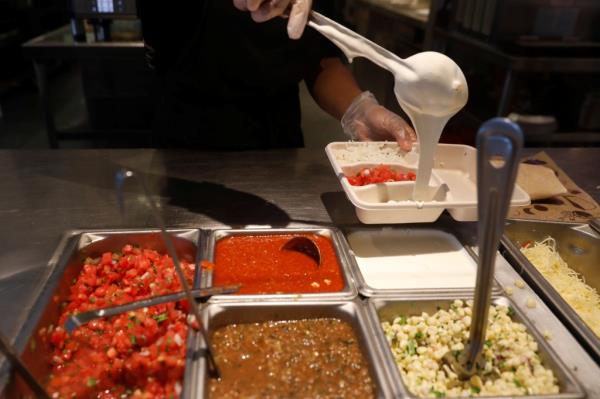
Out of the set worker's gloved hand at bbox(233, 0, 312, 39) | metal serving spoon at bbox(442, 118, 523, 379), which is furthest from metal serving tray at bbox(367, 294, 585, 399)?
worker's gloved hand at bbox(233, 0, 312, 39)

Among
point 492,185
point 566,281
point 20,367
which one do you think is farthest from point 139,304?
point 566,281

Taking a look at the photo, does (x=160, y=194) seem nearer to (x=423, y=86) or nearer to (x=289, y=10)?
(x=289, y=10)

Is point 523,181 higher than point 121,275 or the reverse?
higher

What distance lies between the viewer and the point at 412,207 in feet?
5.90

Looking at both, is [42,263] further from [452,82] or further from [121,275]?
[452,82]

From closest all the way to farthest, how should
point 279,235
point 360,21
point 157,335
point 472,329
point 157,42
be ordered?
point 472,329 → point 157,335 → point 279,235 → point 157,42 → point 360,21

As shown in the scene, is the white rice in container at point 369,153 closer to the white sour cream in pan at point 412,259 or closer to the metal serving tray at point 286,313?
the white sour cream in pan at point 412,259

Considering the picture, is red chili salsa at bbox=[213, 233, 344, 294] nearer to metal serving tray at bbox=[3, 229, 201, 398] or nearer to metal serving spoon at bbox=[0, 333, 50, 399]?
metal serving tray at bbox=[3, 229, 201, 398]

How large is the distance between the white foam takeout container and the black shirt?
29.2 inches

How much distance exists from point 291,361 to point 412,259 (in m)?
0.72

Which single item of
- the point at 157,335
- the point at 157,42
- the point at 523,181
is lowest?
the point at 157,335

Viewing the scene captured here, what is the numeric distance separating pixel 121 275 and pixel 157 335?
1.24 feet

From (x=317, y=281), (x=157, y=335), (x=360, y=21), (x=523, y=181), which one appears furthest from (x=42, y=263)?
(x=360, y=21)

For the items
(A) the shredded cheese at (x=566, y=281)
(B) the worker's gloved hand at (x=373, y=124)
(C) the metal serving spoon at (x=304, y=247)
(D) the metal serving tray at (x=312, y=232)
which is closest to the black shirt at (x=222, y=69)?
(B) the worker's gloved hand at (x=373, y=124)
